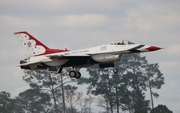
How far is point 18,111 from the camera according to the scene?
457 ft

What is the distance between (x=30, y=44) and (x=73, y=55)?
783 cm

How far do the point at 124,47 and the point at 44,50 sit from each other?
1019 cm

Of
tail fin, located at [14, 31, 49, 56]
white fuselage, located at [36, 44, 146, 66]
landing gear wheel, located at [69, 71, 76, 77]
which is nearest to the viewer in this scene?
white fuselage, located at [36, 44, 146, 66]

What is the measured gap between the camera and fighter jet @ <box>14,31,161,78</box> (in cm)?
7194

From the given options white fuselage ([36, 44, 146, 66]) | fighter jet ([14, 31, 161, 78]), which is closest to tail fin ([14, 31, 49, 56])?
fighter jet ([14, 31, 161, 78])

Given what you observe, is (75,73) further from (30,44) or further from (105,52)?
(30,44)

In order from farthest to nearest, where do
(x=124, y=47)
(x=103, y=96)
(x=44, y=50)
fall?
(x=103, y=96) → (x=44, y=50) → (x=124, y=47)

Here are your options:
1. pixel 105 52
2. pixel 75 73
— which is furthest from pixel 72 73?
pixel 105 52

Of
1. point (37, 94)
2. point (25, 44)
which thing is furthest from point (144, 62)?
point (25, 44)

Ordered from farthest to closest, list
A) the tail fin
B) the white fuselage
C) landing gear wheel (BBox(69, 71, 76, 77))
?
the tail fin
landing gear wheel (BBox(69, 71, 76, 77))
the white fuselage

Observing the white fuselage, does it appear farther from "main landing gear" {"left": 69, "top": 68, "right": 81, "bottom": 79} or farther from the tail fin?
the tail fin

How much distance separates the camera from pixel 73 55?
240 ft

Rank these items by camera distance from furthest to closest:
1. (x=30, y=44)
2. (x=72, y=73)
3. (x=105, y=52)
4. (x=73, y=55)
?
(x=30, y=44)
(x=72, y=73)
(x=73, y=55)
(x=105, y=52)

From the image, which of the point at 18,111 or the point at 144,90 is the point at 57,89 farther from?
the point at 144,90
